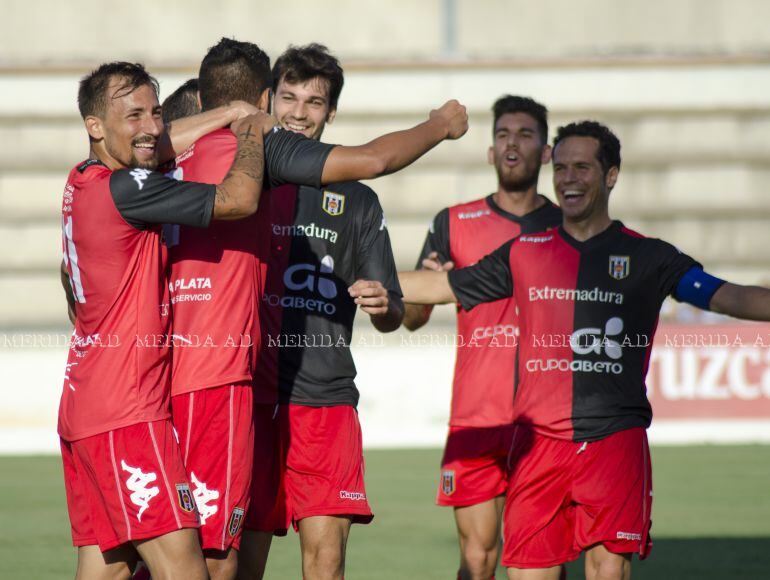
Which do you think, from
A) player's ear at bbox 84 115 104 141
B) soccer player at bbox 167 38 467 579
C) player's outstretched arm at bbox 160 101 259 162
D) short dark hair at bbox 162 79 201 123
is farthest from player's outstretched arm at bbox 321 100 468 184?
short dark hair at bbox 162 79 201 123

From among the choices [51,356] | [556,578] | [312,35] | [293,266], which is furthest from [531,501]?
[312,35]

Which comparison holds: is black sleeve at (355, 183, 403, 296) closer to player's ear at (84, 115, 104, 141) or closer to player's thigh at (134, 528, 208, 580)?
player's ear at (84, 115, 104, 141)

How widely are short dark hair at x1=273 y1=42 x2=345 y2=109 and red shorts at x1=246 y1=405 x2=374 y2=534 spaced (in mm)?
1461

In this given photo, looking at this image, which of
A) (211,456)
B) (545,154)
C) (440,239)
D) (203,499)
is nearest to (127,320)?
(211,456)

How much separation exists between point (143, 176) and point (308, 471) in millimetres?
1658

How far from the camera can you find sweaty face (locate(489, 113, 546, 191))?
654 centimetres

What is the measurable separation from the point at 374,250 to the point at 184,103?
128 cm

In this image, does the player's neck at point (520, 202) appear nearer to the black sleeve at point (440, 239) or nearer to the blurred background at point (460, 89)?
the black sleeve at point (440, 239)

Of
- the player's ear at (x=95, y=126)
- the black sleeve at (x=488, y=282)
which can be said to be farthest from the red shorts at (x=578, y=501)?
the player's ear at (x=95, y=126)

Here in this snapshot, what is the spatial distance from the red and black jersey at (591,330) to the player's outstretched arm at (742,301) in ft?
0.85

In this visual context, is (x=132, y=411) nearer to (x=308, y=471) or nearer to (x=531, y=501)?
(x=308, y=471)

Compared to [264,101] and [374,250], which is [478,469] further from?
[264,101]

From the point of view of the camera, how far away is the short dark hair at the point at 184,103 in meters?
5.86

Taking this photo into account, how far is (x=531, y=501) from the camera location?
514 centimetres
